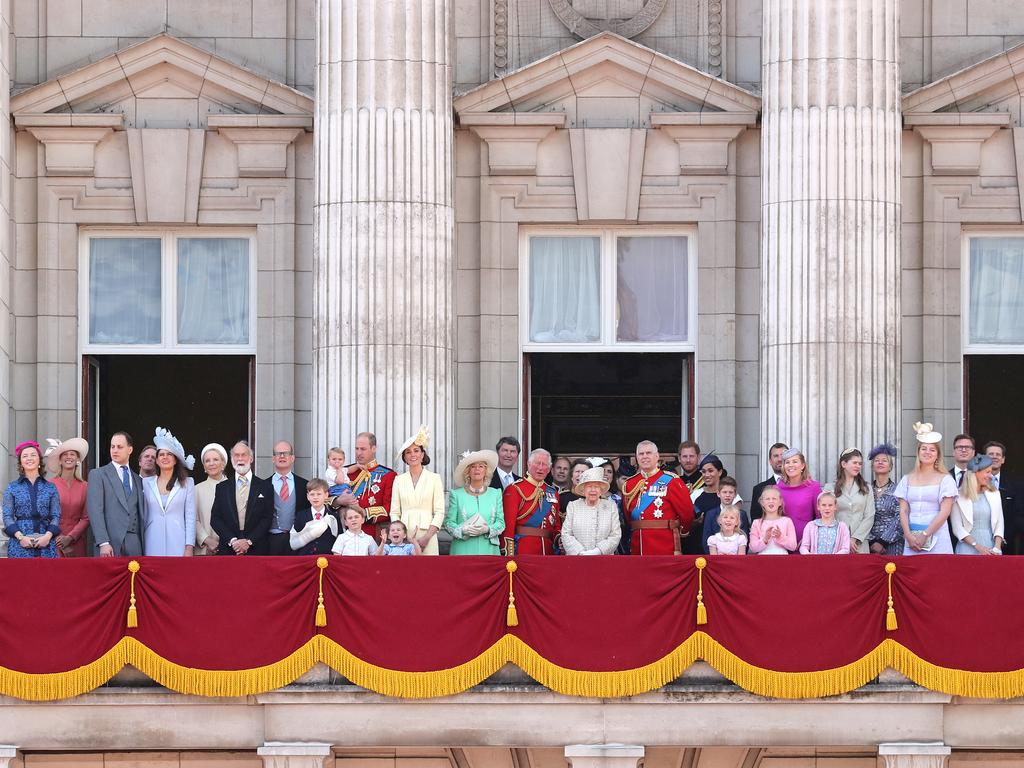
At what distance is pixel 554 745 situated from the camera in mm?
20094

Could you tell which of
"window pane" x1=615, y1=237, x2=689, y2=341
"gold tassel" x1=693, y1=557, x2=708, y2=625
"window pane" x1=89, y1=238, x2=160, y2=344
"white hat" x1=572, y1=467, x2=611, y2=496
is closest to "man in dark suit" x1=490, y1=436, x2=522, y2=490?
"white hat" x1=572, y1=467, x2=611, y2=496

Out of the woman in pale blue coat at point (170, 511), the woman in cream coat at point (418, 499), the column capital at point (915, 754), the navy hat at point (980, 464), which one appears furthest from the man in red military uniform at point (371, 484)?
the navy hat at point (980, 464)

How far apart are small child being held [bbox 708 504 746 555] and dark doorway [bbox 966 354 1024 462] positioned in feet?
20.9

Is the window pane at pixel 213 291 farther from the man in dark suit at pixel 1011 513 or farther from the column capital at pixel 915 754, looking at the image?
the column capital at pixel 915 754

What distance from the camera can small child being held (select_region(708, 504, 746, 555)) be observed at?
2033 centimetres

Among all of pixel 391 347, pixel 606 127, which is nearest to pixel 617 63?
pixel 606 127

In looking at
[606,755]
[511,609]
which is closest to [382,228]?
[511,609]

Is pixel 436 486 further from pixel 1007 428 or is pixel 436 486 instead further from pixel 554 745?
pixel 1007 428

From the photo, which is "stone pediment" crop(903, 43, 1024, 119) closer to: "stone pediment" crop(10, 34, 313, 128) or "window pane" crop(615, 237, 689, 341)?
"window pane" crop(615, 237, 689, 341)

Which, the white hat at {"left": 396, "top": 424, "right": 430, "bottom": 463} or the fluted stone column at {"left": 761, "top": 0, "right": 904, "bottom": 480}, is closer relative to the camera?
the white hat at {"left": 396, "top": 424, "right": 430, "bottom": 463}

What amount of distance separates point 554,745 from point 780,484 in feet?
12.0

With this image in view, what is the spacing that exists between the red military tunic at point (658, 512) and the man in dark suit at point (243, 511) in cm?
381

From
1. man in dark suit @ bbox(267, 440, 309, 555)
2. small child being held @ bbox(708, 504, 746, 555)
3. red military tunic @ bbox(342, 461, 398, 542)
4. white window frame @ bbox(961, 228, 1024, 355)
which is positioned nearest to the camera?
small child being held @ bbox(708, 504, 746, 555)

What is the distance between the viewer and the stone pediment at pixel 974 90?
Answer: 2533cm
